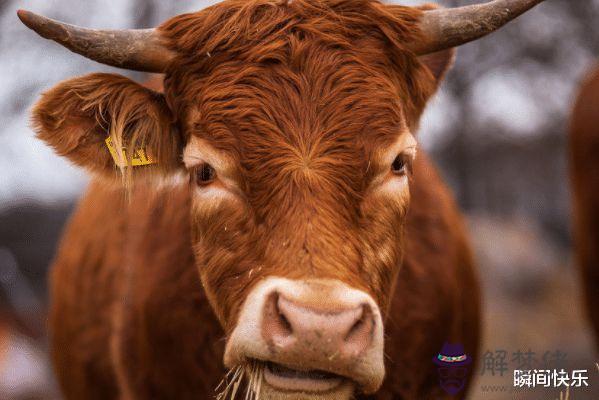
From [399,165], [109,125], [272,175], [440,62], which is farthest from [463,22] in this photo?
[109,125]

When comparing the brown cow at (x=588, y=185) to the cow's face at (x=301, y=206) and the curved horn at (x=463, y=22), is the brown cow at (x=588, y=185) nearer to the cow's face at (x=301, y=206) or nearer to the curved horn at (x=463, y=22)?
the curved horn at (x=463, y=22)

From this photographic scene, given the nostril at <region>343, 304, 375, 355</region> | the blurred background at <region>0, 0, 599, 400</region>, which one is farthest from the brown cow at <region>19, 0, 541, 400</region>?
the blurred background at <region>0, 0, 599, 400</region>

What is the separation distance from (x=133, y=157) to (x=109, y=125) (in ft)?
0.58

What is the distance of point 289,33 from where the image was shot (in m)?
3.19

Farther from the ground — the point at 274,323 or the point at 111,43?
the point at 111,43

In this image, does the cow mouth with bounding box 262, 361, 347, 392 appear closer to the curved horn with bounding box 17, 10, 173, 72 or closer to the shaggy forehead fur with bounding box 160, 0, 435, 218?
the shaggy forehead fur with bounding box 160, 0, 435, 218

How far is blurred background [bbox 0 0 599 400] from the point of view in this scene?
27.4ft

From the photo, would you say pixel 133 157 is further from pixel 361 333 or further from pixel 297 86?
pixel 361 333

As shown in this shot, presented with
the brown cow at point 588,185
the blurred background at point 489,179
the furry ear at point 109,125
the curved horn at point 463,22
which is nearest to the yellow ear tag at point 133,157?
the furry ear at point 109,125

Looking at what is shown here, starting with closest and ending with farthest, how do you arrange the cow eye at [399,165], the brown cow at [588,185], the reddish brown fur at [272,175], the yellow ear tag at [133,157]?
1. the reddish brown fur at [272,175]
2. the cow eye at [399,165]
3. the yellow ear tag at [133,157]
4. the brown cow at [588,185]

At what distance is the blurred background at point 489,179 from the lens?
836cm

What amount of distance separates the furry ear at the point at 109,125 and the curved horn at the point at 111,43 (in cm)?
12

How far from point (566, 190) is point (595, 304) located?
12.0 m

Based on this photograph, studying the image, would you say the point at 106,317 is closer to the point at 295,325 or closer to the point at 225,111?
the point at 225,111
